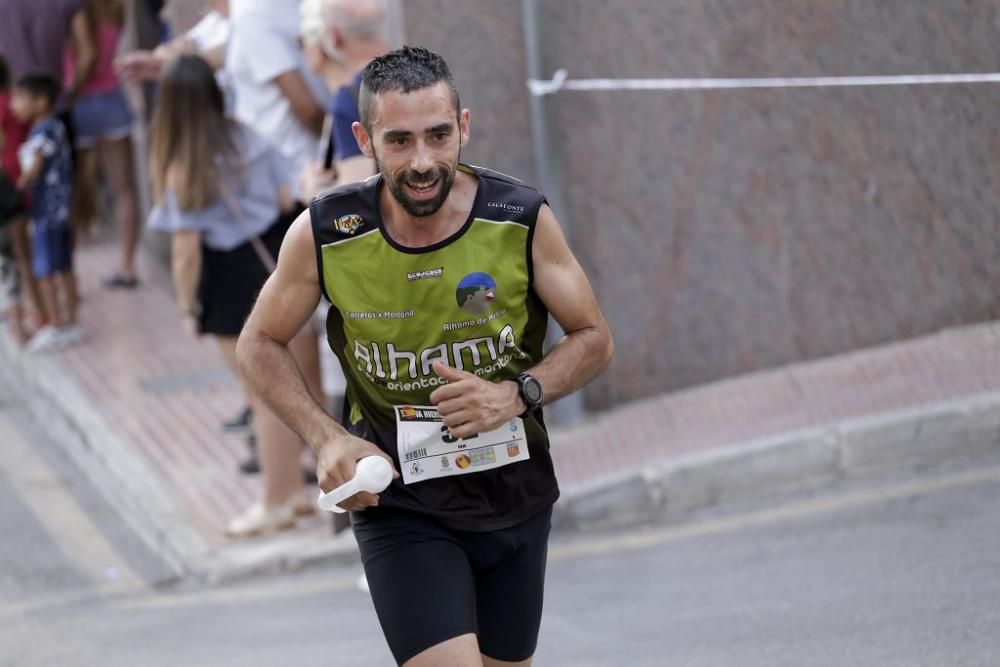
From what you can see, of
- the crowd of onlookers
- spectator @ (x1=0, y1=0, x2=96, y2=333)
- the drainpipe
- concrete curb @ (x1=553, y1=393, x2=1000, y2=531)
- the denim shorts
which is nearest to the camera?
the crowd of onlookers

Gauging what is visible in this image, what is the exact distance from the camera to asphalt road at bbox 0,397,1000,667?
16.6 feet

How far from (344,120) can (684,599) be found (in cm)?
208

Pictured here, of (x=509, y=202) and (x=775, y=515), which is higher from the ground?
(x=509, y=202)

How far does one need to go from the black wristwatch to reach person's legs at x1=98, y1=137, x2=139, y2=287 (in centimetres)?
729

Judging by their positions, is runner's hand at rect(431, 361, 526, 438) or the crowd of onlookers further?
the crowd of onlookers

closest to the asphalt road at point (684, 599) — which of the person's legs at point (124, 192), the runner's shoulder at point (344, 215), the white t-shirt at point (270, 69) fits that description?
the white t-shirt at point (270, 69)

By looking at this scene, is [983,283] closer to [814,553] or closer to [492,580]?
[814,553]

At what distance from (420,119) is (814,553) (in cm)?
305

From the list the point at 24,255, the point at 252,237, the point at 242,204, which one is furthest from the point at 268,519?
the point at 24,255

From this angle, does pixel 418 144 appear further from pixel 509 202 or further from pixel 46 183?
pixel 46 183

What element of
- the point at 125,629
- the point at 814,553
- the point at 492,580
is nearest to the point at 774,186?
the point at 814,553

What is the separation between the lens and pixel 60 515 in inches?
298

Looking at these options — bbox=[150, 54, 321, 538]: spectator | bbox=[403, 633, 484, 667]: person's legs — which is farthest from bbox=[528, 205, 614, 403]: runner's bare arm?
bbox=[150, 54, 321, 538]: spectator

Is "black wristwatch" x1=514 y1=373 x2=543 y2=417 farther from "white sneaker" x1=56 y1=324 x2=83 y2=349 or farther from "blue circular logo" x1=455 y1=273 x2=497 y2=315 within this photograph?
"white sneaker" x1=56 y1=324 x2=83 y2=349
